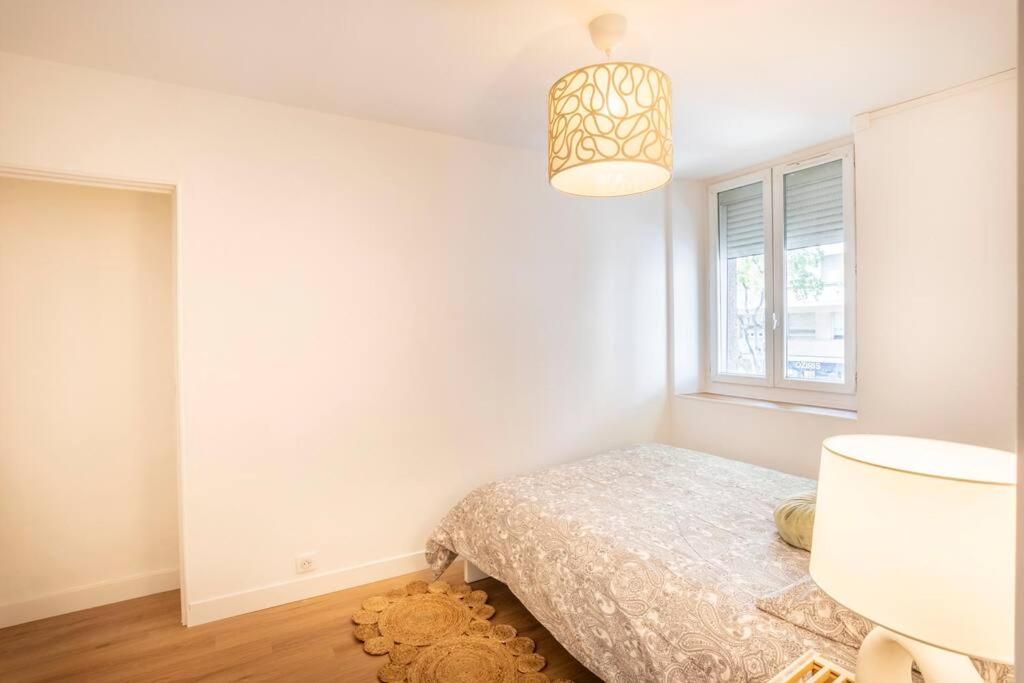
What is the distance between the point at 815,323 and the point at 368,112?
303 centimetres

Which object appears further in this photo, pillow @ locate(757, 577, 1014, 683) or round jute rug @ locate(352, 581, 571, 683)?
round jute rug @ locate(352, 581, 571, 683)

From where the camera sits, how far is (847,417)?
300 centimetres

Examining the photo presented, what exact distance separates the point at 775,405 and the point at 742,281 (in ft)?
3.19

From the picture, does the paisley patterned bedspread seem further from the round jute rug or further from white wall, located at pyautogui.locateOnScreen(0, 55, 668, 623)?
white wall, located at pyautogui.locateOnScreen(0, 55, 668, 623)

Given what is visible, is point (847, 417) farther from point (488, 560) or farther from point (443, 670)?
point (443, 670)

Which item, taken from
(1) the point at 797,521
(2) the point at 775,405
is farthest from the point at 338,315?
(2) the point at 775,405

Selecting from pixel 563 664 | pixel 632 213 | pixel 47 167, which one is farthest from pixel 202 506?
pixel 632 213

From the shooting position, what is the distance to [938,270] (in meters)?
2.62

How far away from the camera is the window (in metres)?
3.29

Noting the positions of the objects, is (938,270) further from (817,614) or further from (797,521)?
(817,614)

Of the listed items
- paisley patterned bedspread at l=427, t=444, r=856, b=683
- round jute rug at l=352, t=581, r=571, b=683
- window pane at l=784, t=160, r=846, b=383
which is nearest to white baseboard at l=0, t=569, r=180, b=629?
round jute rug at l=352, t=581, r=571, b=683

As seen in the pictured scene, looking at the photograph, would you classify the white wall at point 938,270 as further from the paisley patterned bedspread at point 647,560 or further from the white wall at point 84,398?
the white wall at point 84,398

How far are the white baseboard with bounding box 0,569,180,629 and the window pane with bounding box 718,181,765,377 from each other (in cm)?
388

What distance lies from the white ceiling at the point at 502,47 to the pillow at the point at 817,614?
6.49ft
